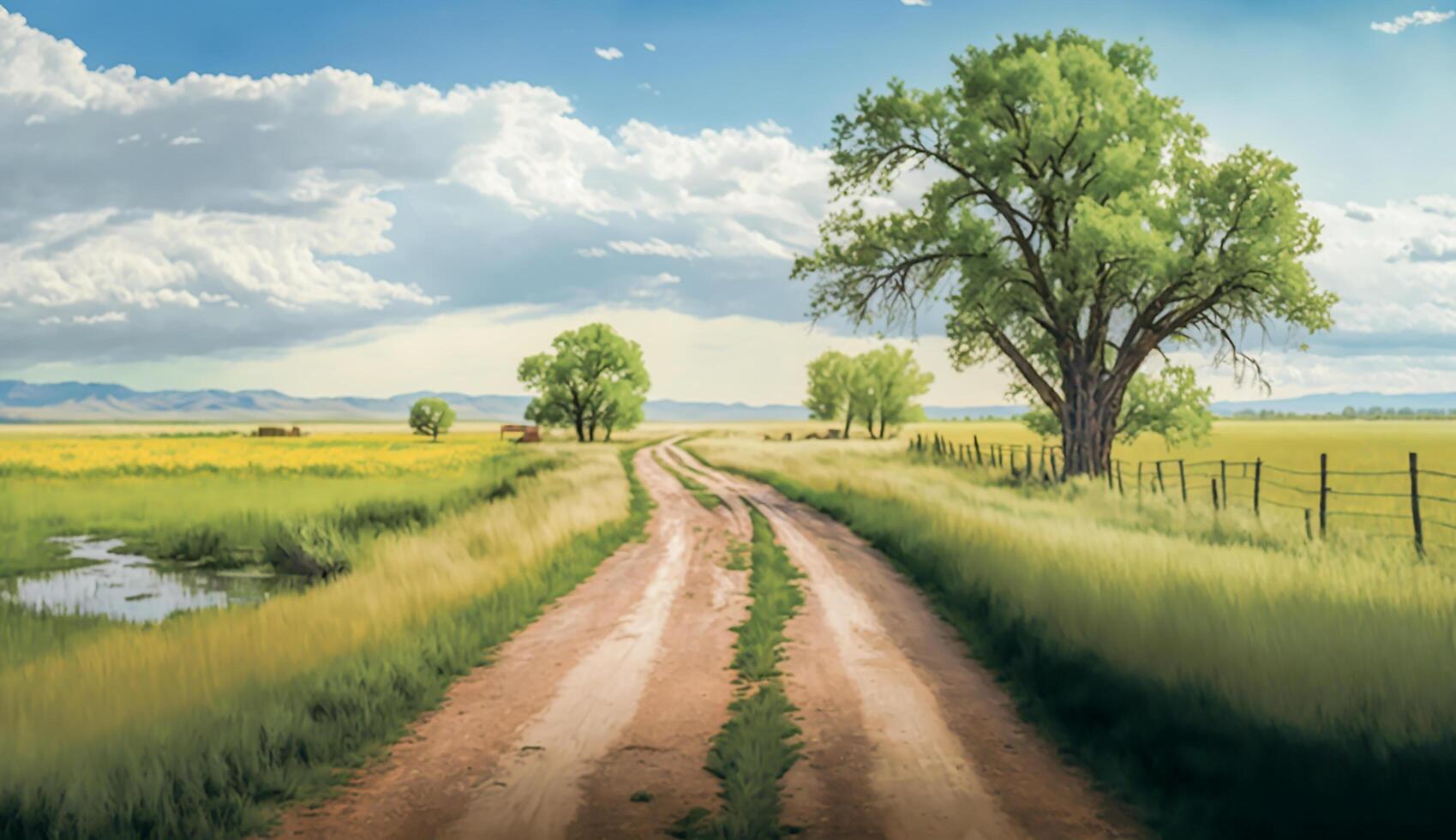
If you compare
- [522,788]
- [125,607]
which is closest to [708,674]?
[522,788]

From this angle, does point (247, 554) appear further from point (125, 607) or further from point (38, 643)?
point (38, 643)

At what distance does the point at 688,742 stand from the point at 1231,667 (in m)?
4.90

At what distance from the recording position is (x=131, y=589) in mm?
18141

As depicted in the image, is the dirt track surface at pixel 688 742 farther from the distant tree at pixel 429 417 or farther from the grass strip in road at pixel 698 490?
the distant tree at pixel 429 417

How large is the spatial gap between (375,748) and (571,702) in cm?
182

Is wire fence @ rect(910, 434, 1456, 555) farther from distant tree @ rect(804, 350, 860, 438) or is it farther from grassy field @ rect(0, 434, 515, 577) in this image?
distant tree @ rect(804, 350, 860, 438)

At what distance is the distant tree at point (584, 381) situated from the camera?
8838 cm

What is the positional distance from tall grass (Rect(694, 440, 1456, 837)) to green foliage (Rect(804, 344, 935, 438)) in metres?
94.7

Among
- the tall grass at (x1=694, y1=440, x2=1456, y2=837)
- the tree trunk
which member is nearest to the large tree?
the tree trunk

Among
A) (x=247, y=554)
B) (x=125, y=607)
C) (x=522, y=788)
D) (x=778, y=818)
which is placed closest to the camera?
(x=778, y=818)

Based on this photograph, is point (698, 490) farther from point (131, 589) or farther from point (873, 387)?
point (873, 387)

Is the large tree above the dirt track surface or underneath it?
above

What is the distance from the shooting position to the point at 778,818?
5.81 meters

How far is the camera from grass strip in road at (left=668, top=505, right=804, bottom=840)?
18.6ft
